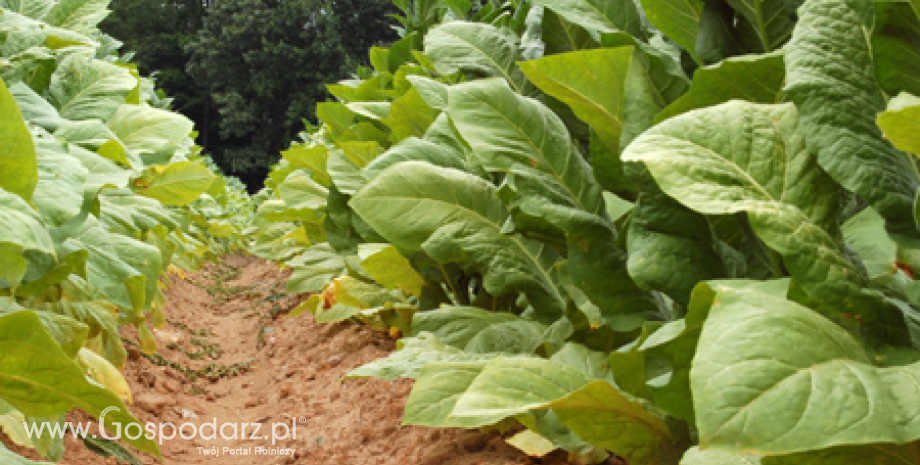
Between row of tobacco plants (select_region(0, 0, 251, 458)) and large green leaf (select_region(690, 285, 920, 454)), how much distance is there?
102 centimetres

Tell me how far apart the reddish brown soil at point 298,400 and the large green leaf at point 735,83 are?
3.05ft

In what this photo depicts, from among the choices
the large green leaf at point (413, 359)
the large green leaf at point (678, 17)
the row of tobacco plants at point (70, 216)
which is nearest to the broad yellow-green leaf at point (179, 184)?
the row of tobacco plants at point (70, 216)

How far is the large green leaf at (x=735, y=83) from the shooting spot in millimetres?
1386

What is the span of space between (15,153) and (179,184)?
67.2 inches

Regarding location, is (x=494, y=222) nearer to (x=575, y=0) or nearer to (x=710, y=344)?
(x=575, y=0)

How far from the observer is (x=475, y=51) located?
2.45 metres

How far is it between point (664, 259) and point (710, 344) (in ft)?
1.88

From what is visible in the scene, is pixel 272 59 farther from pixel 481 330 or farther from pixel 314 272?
pixel 481 330

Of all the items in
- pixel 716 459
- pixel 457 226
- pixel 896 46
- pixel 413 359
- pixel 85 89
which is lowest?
pixel 413 359

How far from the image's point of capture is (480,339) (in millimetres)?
2141

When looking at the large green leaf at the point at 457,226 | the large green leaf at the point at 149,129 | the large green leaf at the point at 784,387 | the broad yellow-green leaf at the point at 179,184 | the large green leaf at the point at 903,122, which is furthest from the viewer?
the broad yellow-green leaf at the point at 179,184

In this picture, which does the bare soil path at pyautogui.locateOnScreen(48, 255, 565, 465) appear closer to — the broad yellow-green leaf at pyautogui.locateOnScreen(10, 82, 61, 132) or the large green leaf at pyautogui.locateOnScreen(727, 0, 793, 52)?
the broad yellow-green leaf at pyautogui.locateOnScreen(10, 82, 61, 132)

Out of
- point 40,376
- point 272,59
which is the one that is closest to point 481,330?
point 40,376

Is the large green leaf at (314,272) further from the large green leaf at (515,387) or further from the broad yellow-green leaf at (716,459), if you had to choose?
the broad yellow-green leaf at (716,459)
